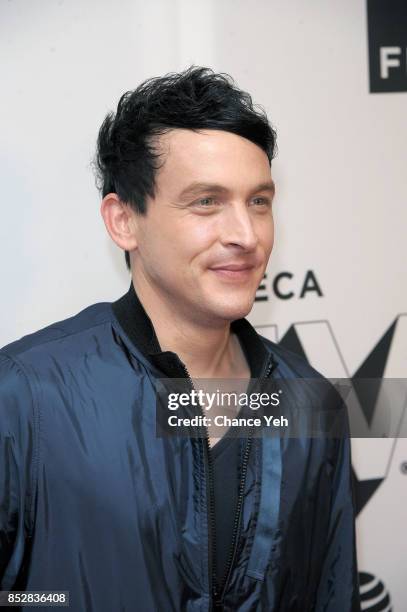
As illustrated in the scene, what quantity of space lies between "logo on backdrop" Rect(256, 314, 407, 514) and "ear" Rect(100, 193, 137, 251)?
1.63 feet

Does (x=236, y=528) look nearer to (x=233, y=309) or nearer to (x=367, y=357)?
(x=233, y=309)

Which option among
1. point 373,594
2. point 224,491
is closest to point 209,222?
point 224,491

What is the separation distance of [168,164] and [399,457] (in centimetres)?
92

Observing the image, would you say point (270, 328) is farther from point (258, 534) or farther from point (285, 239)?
point (258, 534)

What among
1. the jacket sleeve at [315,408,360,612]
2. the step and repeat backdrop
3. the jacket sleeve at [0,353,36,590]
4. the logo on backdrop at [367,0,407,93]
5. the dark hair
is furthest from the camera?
the logo on backdrop at [367,0,407,93]

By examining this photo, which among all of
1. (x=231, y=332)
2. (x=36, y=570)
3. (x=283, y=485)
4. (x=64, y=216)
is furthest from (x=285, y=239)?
(x=36, y=570)

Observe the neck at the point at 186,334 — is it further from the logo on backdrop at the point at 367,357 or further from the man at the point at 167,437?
the logo on backdrop at the point at 367,357

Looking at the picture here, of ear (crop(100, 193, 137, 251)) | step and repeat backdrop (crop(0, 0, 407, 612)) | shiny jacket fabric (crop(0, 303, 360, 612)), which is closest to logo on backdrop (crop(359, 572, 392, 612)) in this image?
step and repeat backdrop (crop(0, 0, 407, 612))

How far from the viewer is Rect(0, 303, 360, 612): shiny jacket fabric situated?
1021mm

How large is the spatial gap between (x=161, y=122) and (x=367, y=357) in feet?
2.53

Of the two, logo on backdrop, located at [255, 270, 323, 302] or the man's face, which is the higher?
the man's face

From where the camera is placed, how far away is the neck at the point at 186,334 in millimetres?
1164

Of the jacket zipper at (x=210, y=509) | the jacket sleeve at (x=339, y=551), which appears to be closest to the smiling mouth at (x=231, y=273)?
the jacket zipper at (x=210, y=509)

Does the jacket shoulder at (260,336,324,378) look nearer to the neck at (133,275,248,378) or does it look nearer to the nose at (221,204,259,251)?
the neck at (133,275,248,378)
